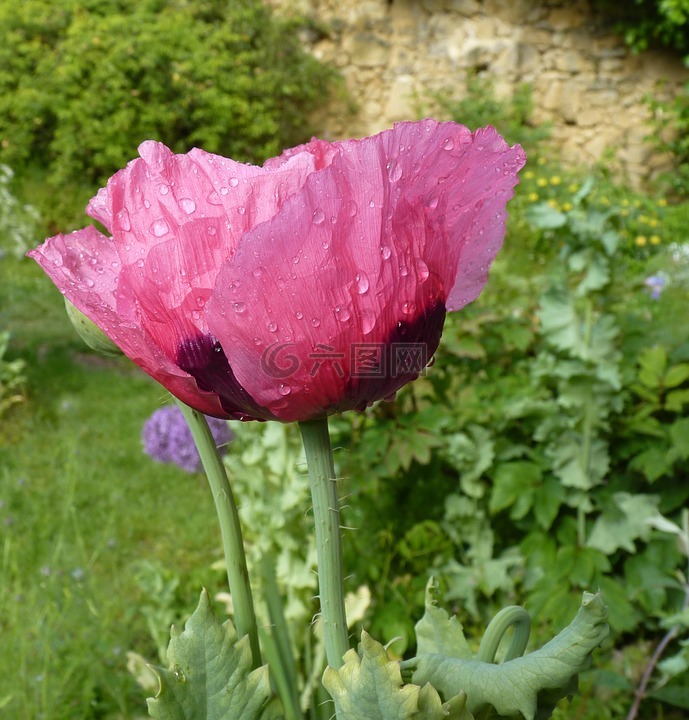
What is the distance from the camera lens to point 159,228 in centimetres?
41

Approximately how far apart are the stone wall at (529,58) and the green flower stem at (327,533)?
7.53 m

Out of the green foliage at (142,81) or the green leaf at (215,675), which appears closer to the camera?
the green leaf at (215,675)

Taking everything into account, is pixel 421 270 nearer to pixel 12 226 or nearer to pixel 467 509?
pixel 467 509

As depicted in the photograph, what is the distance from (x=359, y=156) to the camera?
38 cm

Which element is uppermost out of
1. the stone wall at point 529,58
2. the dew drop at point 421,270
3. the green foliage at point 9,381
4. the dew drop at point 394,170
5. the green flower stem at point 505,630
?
the dew drop at point 394,170

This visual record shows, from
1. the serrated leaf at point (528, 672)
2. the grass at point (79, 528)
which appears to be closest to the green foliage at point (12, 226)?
the grass at point (79, 528)

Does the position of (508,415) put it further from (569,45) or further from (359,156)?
(569,45)

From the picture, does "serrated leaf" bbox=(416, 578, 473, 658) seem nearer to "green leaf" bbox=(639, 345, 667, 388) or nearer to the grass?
the grass

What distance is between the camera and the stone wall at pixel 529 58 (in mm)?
7586

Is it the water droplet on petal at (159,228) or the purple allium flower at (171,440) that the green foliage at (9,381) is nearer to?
the purple allium flower at (171,440)

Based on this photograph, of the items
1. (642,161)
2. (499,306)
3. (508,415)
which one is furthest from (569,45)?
(508,415)

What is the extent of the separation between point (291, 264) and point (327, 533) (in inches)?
5.6

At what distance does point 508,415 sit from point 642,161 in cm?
646

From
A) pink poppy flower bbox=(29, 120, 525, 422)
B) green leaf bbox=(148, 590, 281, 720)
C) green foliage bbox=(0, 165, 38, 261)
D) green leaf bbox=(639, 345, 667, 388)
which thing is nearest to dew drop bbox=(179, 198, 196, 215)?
pink poppy flower bbox=(29, 120, 525, 422)
